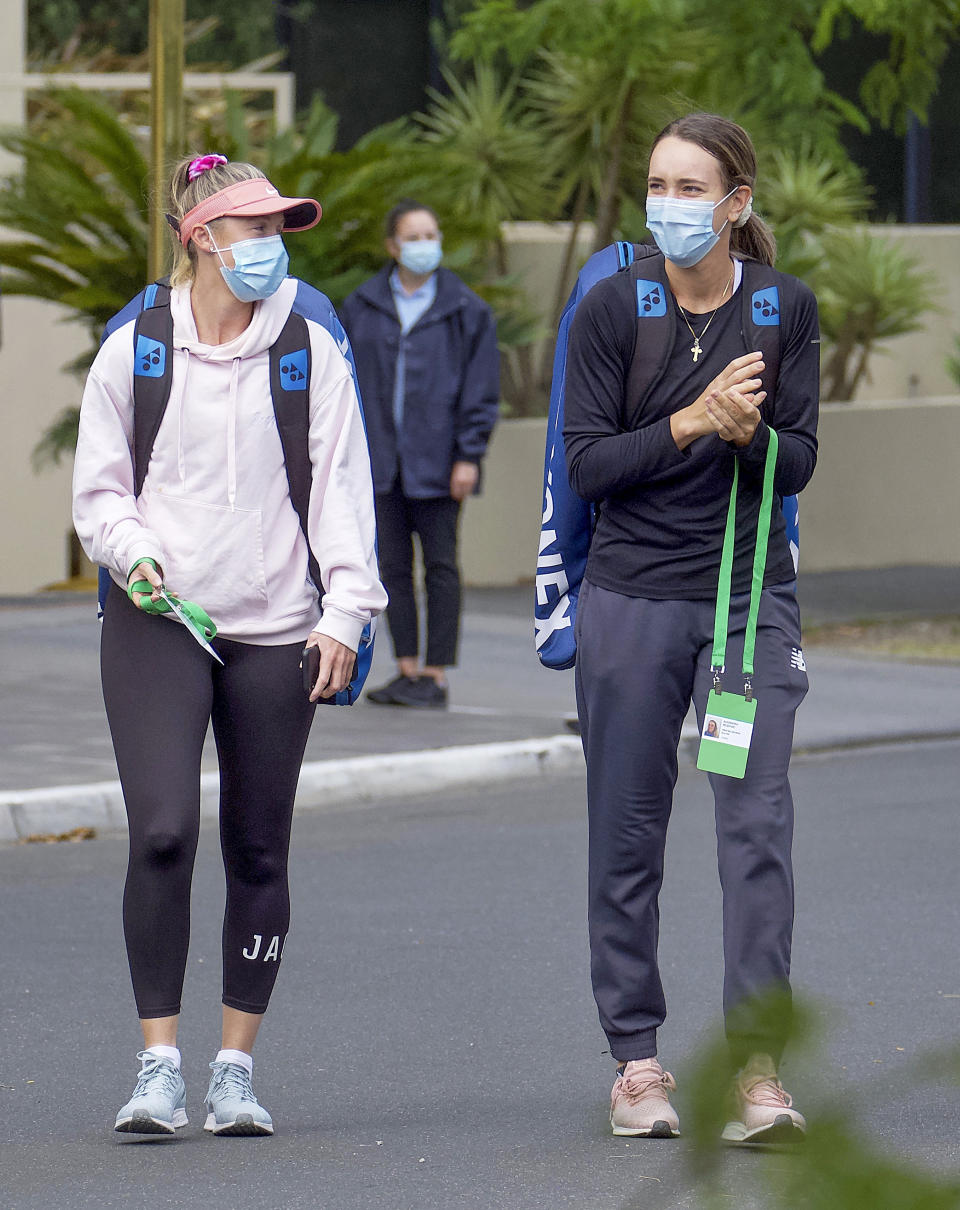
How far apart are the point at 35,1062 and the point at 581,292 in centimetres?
204

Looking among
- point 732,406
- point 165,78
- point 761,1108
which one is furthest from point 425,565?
point 761,1108

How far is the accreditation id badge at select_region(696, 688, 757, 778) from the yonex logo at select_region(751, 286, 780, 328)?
0.70 meters

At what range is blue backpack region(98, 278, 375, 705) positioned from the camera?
12.7ft

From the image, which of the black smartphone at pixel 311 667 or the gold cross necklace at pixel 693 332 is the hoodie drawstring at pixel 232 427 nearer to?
the black smartphone at pixel 311 667

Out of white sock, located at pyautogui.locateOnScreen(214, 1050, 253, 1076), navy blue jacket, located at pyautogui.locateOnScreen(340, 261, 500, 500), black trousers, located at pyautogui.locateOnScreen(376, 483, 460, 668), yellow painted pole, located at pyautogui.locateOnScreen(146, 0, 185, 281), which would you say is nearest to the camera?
white sock, located at pyautogui.locateOnScreen(214, 1050, 253, 1076)

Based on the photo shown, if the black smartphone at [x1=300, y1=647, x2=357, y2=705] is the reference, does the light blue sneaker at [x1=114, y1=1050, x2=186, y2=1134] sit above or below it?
below

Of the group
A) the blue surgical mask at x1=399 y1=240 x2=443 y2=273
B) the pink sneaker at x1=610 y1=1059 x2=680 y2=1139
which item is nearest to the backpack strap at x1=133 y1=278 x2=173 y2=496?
the pink sneaker at x1=610 y1=1059 x2=680 y2=1139

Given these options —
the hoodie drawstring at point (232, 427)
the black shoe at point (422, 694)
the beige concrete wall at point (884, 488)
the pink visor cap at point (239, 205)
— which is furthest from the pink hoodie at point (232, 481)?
the beige concrete wall at point (884, 488)

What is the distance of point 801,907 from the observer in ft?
20.7

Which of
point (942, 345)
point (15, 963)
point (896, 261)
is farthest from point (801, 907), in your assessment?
point (942, 345)

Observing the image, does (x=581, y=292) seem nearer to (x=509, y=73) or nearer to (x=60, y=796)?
(x=60, y=796)

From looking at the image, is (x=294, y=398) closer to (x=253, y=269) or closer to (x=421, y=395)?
(x=253, y=269)

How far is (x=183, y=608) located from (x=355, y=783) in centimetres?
440

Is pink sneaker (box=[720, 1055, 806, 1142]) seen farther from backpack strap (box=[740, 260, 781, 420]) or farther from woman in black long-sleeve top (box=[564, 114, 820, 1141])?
backpack strap (box=[740, 260, 781, 420])
